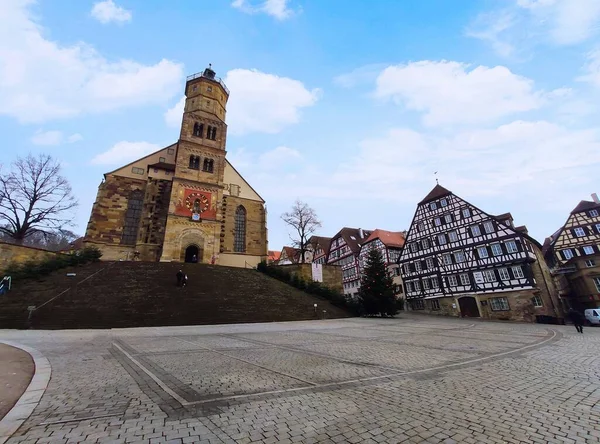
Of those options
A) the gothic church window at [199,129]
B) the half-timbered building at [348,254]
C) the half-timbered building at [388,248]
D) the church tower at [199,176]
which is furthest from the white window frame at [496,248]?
the gothic church window at [199,129]

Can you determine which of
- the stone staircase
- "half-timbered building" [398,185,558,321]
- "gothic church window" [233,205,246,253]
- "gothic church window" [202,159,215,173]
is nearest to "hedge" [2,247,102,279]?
the stone staircase

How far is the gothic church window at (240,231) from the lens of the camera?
35438 millimetres

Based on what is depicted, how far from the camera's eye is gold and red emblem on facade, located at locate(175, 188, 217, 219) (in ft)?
103

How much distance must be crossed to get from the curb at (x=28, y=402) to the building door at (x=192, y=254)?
25.8 meters

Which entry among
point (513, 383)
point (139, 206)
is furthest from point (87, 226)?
point (513, 383)

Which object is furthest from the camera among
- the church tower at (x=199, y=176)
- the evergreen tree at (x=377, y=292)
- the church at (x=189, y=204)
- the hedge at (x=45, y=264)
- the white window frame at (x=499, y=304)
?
the church tower at (x=199, y=176)

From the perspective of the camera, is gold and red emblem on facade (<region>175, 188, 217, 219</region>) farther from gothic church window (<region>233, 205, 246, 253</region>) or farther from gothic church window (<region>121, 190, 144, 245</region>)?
gothic church window (<region>121, 190, 144, 245</region>)

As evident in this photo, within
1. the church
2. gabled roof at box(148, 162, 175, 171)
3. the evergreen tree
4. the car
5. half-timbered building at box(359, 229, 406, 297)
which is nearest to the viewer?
the car

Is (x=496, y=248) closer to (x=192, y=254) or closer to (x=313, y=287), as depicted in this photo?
(x=313, y=287)

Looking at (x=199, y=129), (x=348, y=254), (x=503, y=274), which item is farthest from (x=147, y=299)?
(x=348, y=254)

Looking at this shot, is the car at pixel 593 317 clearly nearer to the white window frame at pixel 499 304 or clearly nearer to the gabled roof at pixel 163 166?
the white window frame at pixel 499 304

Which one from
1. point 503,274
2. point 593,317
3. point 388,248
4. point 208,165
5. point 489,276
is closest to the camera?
point 593,317

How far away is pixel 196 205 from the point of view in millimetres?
32125

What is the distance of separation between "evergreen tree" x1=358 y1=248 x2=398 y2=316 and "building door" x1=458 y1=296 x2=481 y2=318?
790cm
